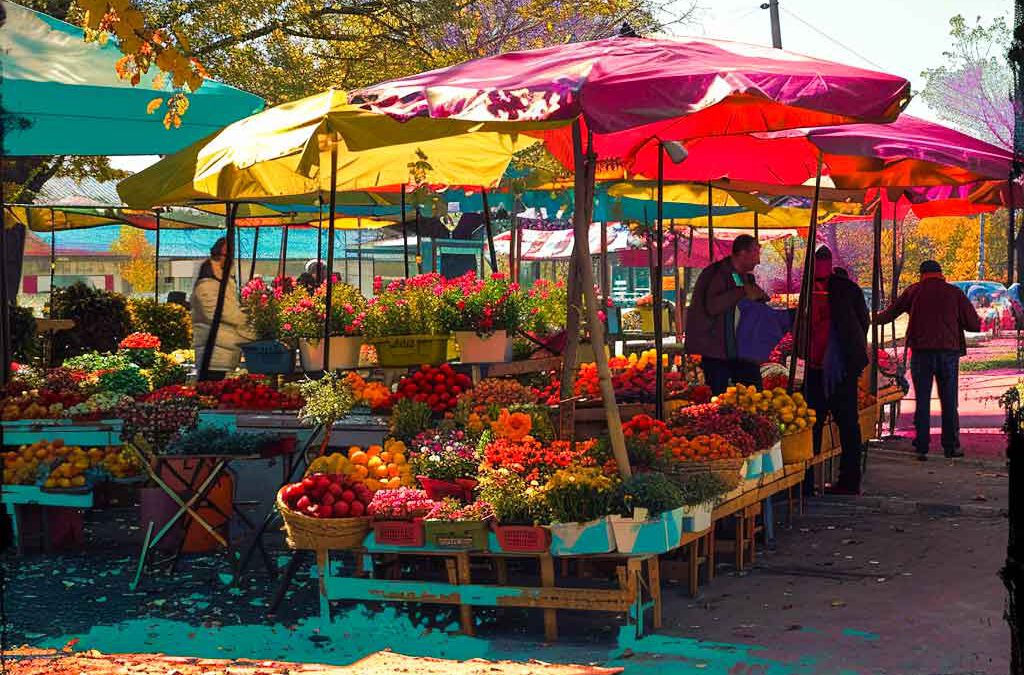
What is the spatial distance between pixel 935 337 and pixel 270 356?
6.59 meters

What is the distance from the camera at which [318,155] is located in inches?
291

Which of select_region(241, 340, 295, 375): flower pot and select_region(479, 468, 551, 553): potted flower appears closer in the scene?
select_region(479, 468, 551, 553): potted flower

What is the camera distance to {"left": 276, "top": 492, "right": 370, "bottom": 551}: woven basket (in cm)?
671

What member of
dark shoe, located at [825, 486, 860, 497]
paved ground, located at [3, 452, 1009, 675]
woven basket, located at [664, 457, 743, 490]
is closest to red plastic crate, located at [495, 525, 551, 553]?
paved ground, located at [3, 452, 1009, 675]

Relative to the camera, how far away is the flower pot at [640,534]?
254 inches

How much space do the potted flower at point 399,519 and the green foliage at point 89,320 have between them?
14.0 meters

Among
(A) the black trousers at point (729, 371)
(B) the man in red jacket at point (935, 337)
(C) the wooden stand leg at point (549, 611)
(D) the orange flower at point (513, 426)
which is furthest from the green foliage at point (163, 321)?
(C) the wooden stand leg at point (549, 611)

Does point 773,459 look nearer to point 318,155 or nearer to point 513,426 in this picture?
point 513,426

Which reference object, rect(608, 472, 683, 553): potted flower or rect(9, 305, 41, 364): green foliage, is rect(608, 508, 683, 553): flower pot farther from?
rect(9, 305, 41, 364): green foliage

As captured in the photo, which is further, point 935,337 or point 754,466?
point 935,337

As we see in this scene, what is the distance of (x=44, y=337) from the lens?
18.5 meters

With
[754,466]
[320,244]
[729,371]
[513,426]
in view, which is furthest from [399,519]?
[320,244]

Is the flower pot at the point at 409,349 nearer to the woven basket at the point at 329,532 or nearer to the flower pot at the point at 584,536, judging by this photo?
the woven basket at the point at 329,532

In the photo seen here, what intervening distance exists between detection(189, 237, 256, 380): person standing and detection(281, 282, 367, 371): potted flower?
1.90 metres
